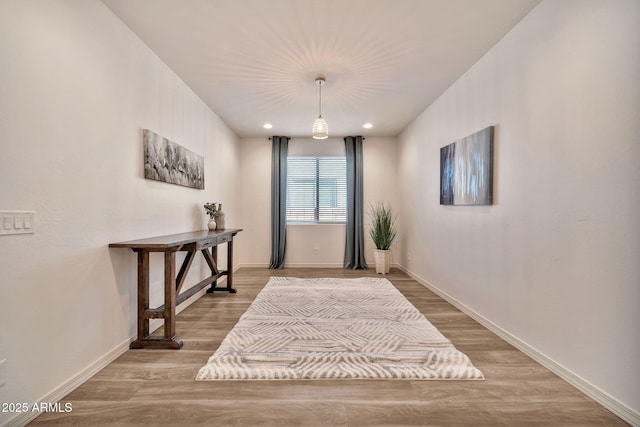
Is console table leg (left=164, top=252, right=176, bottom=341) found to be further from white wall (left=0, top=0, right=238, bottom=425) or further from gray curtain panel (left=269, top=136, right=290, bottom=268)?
gray curtain panel (left=269, top=136, right=290, bottom=268)

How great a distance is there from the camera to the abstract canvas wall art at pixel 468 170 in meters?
2.73

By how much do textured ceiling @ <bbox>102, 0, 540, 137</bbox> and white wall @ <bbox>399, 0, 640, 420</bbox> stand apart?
0.41 meters

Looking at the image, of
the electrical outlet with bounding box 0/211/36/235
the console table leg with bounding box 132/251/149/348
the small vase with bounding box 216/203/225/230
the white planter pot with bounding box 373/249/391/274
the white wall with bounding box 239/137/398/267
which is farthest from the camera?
the white wall with bounding box 239/137/398/267

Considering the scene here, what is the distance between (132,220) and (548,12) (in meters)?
3.50

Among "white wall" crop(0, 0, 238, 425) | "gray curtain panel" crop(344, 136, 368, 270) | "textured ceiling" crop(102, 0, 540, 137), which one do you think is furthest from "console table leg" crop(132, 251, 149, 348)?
"gray curtain panel" crop(344, 136, 368, 270)

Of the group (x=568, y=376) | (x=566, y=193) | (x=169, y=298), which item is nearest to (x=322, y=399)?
(x=169, y=298)

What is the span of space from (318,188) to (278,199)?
0.84 m

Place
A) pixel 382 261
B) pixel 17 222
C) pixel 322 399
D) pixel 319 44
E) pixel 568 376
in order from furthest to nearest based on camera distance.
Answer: pixel 382 261
pixel 319 44
pixel 568 376
pixel 322 399
pixel 17 222

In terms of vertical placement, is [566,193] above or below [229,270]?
above

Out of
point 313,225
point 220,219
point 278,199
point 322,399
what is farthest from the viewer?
point 313,225

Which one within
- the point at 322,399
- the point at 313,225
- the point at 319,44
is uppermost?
the point at 319,44

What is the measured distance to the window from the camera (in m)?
5.93

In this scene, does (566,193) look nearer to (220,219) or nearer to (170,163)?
(170,163)

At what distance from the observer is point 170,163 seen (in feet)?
9.92
